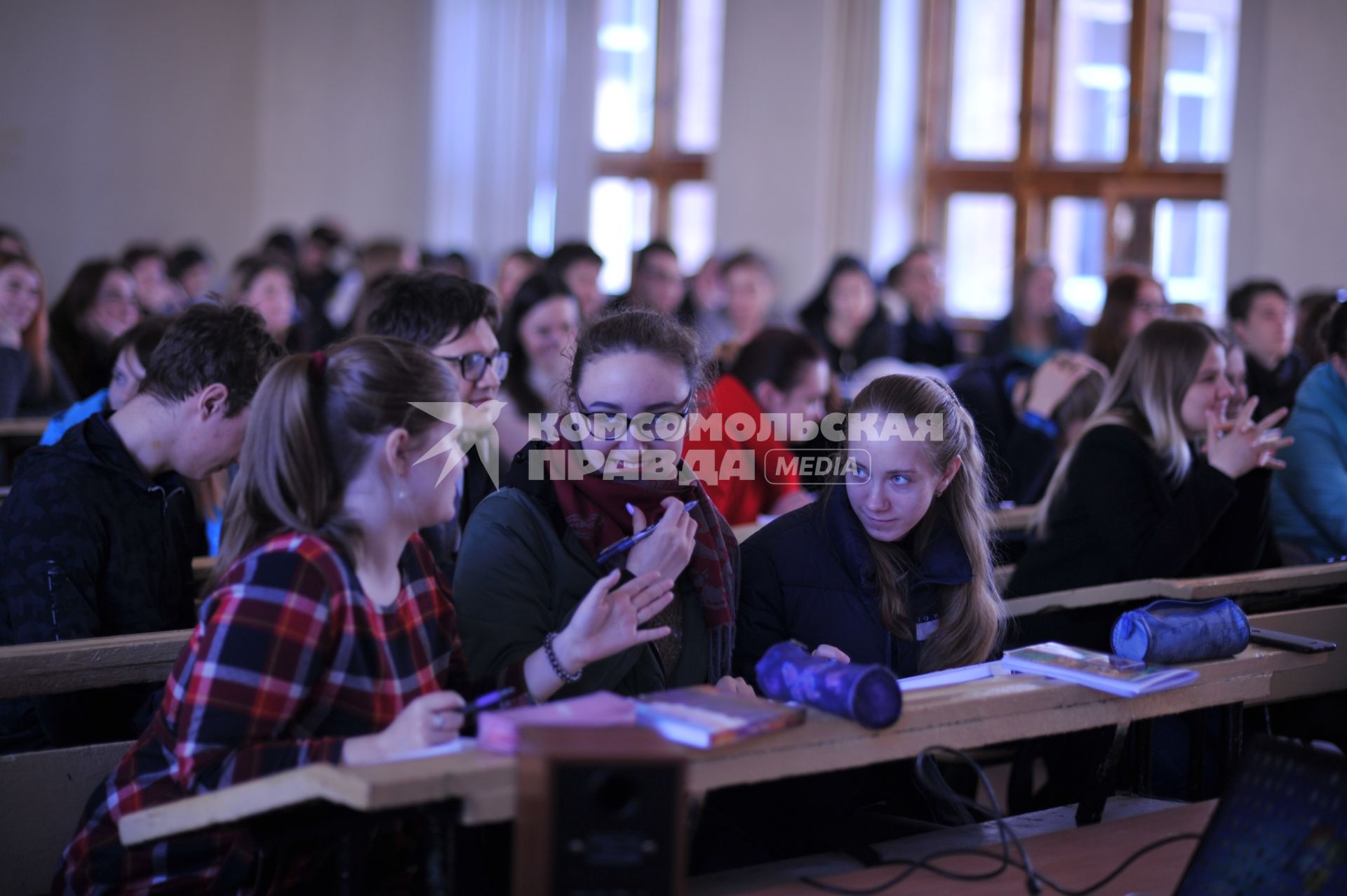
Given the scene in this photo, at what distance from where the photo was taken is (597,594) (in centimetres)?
171

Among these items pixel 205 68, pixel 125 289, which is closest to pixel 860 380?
pixel 125 289

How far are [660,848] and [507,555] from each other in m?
0.72

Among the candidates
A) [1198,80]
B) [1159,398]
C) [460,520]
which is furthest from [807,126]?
[460,520]

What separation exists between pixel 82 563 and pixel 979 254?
7.86 meters

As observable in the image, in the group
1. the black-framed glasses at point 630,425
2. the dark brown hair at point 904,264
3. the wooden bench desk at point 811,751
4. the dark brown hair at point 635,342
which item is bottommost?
the wooden bench desk at point 811,751

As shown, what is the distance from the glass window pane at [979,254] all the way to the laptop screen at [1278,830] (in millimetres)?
7751

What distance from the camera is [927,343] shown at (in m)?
7.94

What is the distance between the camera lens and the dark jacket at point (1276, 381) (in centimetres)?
463

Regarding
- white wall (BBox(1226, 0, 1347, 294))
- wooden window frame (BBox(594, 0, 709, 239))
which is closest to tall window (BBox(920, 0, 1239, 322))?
white wall (BBox(1226, 0, 1347, 294))

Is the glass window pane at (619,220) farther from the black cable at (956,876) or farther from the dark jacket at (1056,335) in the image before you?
the black cable at (956,876)

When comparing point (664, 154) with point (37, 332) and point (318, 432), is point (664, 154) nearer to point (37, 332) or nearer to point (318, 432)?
point (37, 332)

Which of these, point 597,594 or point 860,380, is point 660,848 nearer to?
point 597,594

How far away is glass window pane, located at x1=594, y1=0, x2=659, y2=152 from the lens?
34.5ft

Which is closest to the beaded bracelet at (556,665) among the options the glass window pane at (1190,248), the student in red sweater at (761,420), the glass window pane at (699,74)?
the student in red sweater at (761,420)
